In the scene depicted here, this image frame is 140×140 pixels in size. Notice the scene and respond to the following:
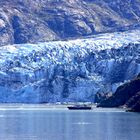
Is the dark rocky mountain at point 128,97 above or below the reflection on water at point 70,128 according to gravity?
below

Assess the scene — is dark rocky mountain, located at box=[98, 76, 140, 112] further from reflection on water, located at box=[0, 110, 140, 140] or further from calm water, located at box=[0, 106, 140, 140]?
reflection on water, located at box=[0, 110, 140, 140]

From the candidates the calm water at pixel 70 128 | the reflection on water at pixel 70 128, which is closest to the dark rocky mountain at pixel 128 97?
the calm water at pixel 70 128

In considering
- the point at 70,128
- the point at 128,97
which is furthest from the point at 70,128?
the point at 128,97

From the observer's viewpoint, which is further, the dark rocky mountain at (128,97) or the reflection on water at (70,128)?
the dark rocky mountain at (128,97)

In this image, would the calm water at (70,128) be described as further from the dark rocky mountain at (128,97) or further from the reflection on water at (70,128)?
the dark rocky mountain at (128,97)

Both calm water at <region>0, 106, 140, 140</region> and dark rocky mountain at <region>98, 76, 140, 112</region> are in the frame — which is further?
dark rocky mountain at <region>98, 76, 140, 112</region>

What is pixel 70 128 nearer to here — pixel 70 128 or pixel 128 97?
pixel 70 128

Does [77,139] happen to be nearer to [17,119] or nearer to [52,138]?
[52,138]

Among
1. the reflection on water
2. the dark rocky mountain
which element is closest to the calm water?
the reflection on water

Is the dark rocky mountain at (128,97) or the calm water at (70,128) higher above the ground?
the calm water at (70,128)
